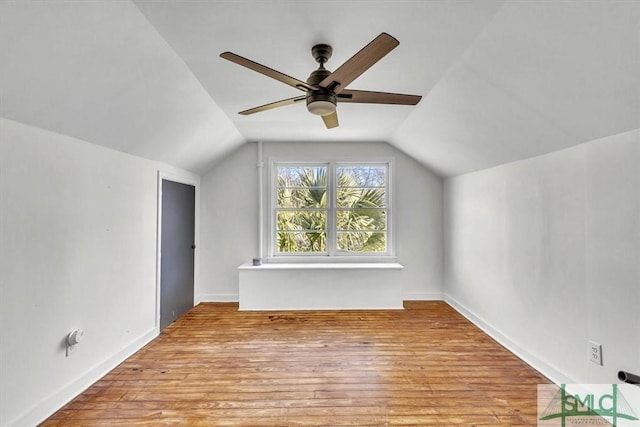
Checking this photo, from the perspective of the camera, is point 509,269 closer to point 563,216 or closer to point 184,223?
point 563,216

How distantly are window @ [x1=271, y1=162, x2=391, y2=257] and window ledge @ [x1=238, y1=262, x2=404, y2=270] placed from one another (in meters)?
0.24

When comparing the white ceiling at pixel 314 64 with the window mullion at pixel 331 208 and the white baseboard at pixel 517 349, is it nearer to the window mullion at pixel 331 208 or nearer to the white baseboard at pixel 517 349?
the white baseboard at pixel 517 349

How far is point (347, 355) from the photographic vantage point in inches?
107

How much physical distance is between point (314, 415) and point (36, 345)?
1833mm

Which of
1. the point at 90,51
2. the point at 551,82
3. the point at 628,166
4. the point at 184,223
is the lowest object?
the point at 184,223

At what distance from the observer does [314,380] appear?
91.6 inches

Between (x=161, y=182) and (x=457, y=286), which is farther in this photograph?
(x=457, y=286)

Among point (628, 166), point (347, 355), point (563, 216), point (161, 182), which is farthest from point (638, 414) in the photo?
point (161, 182)

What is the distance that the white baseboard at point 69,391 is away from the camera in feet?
5.89

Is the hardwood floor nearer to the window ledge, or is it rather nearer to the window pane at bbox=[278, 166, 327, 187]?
the window ledge

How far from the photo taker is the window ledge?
405 centimetres

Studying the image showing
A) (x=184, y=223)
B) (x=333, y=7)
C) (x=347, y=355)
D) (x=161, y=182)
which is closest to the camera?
(x=333, y=7)

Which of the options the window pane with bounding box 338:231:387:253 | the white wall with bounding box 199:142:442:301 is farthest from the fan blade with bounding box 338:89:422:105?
the window pane with bounding box 338:231:387:253

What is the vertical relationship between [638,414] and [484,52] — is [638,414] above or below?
below
